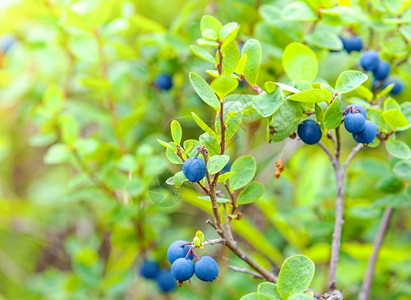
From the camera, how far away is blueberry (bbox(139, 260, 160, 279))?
4.75 feet

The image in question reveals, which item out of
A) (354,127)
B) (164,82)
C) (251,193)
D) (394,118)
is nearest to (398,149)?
(394,118)

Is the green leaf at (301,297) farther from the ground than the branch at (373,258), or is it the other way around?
the green leaf at (301,297)

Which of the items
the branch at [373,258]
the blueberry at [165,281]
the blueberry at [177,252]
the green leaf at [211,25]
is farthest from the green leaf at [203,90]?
the blueberry at [165,281]

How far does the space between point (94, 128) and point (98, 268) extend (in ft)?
2.12

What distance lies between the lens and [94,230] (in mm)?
2055

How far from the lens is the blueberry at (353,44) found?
1.12 metres

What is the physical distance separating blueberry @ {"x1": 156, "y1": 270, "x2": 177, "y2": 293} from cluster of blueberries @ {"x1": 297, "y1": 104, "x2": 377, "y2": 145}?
75cm

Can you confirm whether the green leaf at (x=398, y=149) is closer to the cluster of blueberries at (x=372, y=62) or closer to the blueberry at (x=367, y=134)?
the blueberry at (x=367, y=134)

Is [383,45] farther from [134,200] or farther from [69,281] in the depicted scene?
[69,281]

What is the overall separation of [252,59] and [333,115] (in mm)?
178

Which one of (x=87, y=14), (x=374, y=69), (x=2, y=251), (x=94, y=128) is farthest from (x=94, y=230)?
(x=374, y=69)

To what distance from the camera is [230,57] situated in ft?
2.79

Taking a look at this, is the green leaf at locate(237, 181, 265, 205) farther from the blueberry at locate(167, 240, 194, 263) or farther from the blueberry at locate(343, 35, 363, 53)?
the blueberry at locate(343, 35, 363, 53)

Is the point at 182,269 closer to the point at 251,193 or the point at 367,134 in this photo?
the point at 251,193
